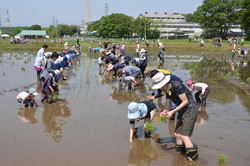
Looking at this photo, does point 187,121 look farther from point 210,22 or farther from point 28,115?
point 210,22

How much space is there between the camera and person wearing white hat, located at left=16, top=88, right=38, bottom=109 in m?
8.16

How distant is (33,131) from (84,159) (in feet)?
6.50

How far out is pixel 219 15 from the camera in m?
63.1

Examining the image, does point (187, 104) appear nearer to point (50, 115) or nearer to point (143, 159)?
point (143, 159)

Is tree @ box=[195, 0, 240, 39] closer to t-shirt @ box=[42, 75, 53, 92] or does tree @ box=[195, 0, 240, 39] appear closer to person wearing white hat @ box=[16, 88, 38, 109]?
t-shirt @ box=[42, 75, 53, 92]

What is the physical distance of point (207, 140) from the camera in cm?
589

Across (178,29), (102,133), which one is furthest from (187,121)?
(178,29)

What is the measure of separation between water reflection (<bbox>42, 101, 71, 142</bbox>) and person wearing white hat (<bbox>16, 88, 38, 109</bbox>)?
18.1 inches

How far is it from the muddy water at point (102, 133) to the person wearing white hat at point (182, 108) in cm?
32

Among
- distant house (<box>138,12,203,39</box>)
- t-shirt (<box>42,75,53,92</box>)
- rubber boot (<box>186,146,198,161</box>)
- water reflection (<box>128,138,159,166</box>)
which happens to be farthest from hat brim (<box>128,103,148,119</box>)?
distant house (<box>138,12,203,39</box>)

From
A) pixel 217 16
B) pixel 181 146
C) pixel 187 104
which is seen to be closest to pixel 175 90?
pixel 187 104

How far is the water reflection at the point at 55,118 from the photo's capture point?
6.29m

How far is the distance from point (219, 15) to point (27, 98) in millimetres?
61941

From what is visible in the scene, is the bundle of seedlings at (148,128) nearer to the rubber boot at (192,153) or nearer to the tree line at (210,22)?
the rubber boot at (192,153)
